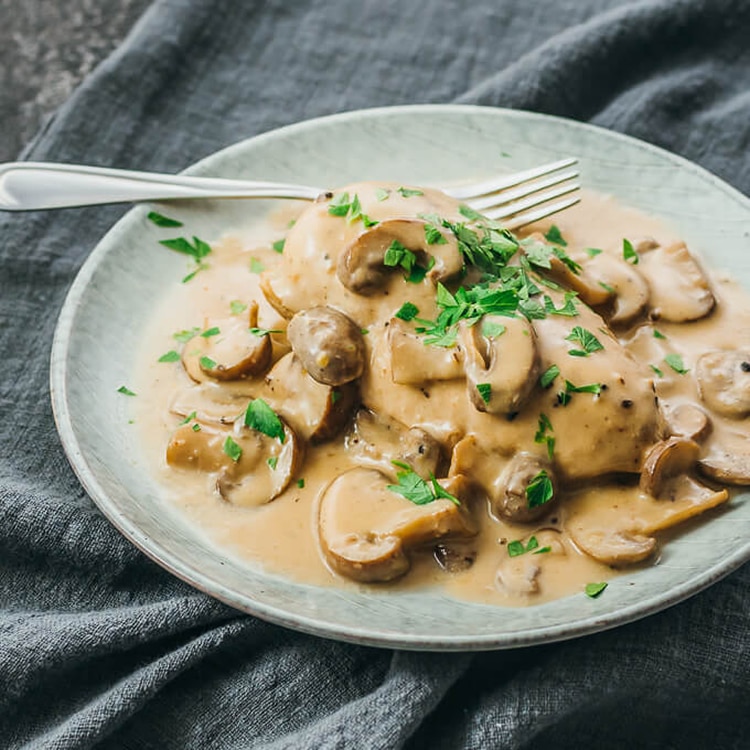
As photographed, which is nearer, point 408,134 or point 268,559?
point 268,559

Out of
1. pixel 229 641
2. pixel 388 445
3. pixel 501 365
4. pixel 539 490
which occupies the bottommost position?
pixel 229 641

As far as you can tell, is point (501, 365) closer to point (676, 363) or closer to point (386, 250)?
point (386, 250)

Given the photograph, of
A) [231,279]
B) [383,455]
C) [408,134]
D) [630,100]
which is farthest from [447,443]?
[630,100]

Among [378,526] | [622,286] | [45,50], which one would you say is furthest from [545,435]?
[45,50]

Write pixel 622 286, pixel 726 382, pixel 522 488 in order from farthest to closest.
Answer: pixel 622 286 → pixel 726 382 → pixel 522 488

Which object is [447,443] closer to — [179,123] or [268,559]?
[268,559]

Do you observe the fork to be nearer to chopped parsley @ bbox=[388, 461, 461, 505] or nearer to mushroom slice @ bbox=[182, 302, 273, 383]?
mushroom slice @ bbox=[182, 302, 273, 383]

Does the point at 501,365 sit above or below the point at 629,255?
above

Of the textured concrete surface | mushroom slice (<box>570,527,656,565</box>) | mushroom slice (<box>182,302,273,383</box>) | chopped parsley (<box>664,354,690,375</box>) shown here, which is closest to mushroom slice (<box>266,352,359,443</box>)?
mushroom slice (<box>182,302,273,383</box>)
